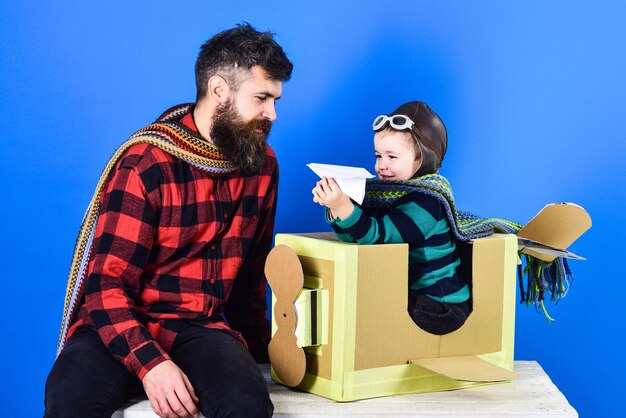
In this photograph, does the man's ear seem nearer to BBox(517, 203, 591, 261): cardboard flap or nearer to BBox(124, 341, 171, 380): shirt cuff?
BBox(124, 341, 171, 380): shirt cuff

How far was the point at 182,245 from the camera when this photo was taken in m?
1.76

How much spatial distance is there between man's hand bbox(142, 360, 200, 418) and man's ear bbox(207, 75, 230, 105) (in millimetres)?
568

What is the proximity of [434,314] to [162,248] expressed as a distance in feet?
1.84

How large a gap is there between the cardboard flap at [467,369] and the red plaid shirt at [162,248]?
405mm

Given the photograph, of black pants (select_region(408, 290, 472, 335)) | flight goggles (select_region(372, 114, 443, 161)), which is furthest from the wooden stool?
flight goggles (select_region(372, 114, 443, 161))

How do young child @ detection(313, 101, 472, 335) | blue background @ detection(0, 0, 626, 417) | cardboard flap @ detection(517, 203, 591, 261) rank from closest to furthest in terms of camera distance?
young child @ detection(313, 101, 472, 335)
cardboard flap @ detection(517, 203, 591, 261)
blue background @ detection(0, 0, 626, 417)

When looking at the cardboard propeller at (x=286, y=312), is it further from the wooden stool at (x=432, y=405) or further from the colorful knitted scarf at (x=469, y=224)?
the colorful knitted scarf at (x=469, y=224)

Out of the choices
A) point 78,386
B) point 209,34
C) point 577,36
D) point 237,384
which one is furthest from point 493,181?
point 78,386

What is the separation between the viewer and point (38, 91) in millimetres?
2352

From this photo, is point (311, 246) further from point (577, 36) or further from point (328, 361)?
point (577, 36)

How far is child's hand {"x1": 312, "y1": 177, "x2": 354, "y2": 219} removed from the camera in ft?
5.27

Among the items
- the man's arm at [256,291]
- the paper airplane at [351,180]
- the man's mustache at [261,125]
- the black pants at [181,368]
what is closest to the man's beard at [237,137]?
the man's mustache at [261,125]

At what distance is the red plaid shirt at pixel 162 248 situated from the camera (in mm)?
1637

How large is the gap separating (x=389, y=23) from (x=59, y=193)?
3.31 ft
